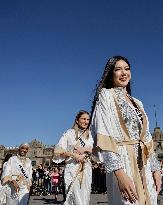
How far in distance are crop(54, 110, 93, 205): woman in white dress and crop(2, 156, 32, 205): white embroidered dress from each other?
6.61 feet

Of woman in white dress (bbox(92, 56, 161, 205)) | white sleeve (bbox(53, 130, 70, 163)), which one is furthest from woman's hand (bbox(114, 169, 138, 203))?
white sleeve (bbox(53, 130, 70, 163))

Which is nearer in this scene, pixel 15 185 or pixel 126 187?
pixel 126 187

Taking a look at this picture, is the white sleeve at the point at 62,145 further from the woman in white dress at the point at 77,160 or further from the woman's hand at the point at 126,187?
the woman's hand at the point at 126,187

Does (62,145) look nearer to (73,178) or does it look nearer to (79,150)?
(79,150)

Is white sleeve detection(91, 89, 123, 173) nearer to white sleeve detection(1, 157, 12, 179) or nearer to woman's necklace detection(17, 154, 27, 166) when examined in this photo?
white sleeve detection(1, 157, 12, 179)

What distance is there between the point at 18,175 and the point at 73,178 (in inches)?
96.1

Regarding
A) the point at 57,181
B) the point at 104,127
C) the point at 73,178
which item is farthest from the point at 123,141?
the point at 57,181

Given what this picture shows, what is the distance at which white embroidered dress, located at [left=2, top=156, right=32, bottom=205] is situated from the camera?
338 inches

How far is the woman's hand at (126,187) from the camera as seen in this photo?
2.93m

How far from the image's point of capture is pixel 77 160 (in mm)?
6949

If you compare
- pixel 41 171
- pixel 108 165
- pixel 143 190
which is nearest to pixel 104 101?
pixel 108 165

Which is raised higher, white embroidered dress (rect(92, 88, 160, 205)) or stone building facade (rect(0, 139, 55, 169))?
stone building facade (rect(0, 139, 55, 169))

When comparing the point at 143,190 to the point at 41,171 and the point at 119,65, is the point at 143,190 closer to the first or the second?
the point at 119,65

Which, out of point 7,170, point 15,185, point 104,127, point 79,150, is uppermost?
point 79,150
